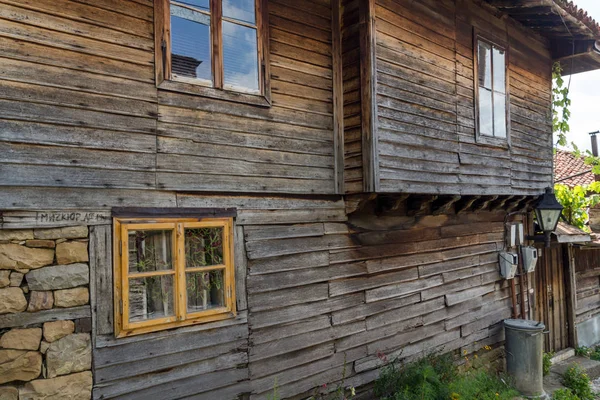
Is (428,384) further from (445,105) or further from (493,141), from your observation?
(493,141)

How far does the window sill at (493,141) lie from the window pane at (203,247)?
454 cm

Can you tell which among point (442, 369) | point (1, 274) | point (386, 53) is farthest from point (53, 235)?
point (442, 369)

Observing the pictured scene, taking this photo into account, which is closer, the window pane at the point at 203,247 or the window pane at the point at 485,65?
the window pane at the point at 203,247

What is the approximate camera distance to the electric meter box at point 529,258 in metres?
8.85

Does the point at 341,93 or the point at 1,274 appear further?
the point at 341,93

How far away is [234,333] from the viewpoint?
181 inches

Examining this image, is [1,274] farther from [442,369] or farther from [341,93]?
[442,369]

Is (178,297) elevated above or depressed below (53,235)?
below

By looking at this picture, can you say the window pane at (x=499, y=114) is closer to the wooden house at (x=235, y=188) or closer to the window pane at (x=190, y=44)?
the wooden house at (x=235, y=188)

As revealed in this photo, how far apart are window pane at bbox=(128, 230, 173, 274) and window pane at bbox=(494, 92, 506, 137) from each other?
19.0 feet

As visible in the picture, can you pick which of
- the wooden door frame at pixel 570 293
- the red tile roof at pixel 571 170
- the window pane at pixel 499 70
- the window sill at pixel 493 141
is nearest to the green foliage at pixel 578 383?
the wooden door frame at pixel 570 293

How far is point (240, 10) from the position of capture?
483 cm

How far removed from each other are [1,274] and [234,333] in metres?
2.11

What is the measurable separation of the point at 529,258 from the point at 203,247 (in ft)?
22.8
